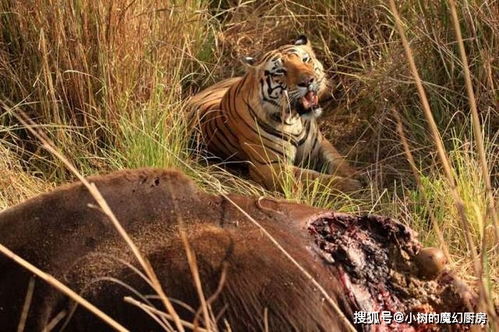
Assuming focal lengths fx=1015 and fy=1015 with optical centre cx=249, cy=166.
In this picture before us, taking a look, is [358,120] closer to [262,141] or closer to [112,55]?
[262,141]

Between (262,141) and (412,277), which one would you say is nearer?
(412,277)

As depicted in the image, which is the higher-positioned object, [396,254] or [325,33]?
[396,254]

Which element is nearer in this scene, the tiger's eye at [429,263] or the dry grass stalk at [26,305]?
the dry grass stalk at [26,305]

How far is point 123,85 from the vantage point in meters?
4.96

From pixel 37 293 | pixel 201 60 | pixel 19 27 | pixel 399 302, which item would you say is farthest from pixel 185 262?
pixel 201 60

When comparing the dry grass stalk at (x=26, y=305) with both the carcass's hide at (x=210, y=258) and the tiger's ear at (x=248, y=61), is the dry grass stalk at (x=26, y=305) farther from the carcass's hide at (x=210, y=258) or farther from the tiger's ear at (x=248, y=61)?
the tiger's ear at (x=248, y=61)

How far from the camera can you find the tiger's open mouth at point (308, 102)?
5.36m

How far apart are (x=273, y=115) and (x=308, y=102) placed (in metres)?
0.27

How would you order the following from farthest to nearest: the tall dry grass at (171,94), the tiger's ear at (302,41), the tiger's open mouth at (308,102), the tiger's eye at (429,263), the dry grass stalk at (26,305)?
1. the tiger's ear at (302,41)
2. the tiger's open mouth at (308,102)
3. the tall dry grass at (171,94)
4. the tiger's eye at (429,263)
5. the dry grass stalk at (26,305)

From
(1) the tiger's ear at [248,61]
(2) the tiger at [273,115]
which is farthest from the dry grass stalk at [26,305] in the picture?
(1) the tiger's ear at [248,61]

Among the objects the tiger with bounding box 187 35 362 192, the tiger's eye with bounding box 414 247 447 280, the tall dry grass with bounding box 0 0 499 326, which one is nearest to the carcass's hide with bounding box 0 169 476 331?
the tiger's eye with bounding box 414 247 447 280

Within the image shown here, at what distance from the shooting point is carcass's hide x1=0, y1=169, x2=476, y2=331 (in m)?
2.23

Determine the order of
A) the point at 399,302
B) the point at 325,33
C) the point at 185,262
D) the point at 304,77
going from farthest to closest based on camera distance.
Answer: the point at 325,33, the point at 304,77, the point at 399,302, the point at 185,262

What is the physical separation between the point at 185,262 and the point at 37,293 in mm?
373
